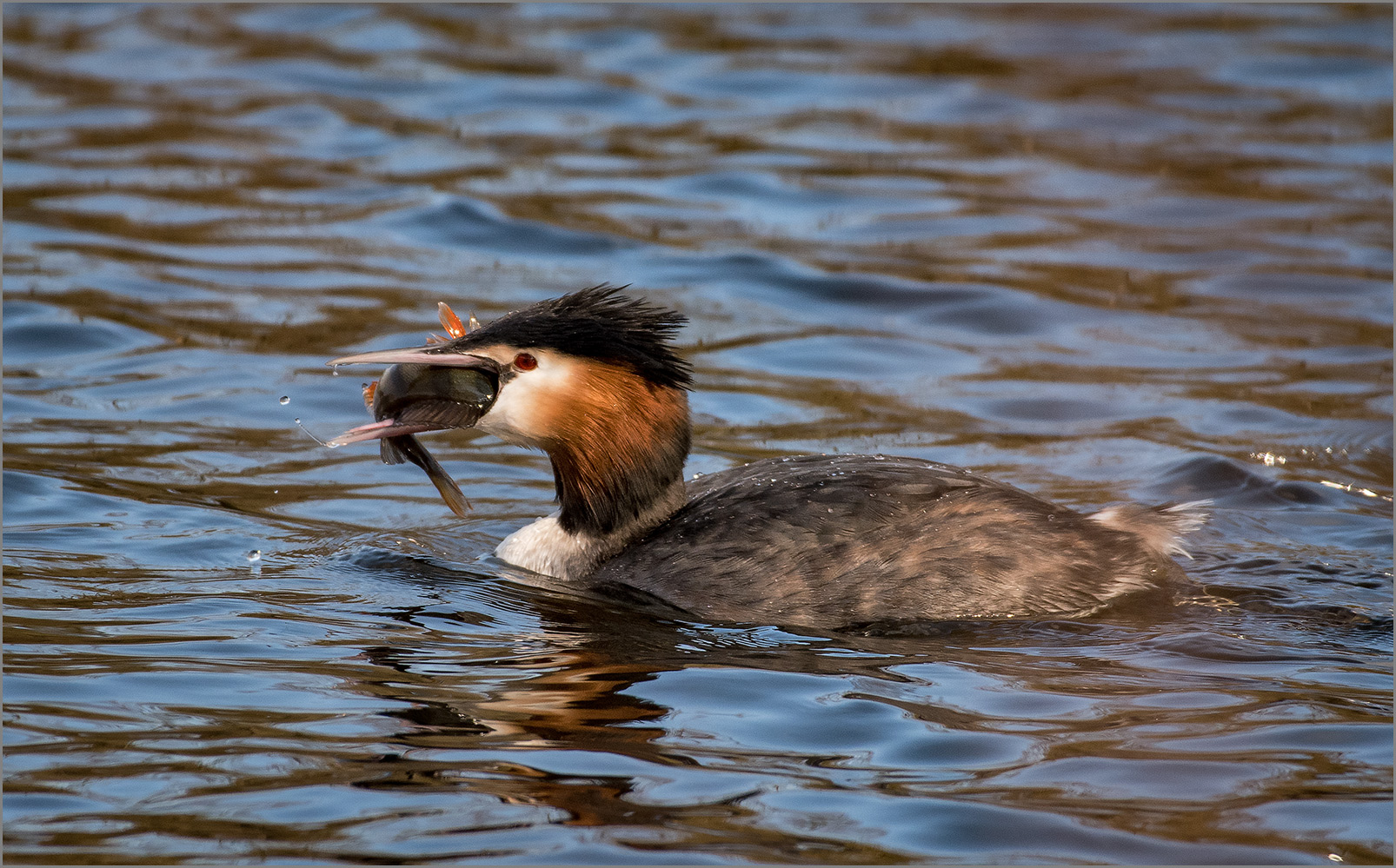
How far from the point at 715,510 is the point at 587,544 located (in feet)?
1.76

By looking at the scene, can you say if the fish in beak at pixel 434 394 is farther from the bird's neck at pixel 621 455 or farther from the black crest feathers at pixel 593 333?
the bird's neck at pixel 621 455

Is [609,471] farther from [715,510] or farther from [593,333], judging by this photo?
[593,333]

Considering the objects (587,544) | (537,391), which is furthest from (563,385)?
(587,544)

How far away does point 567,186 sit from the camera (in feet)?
43.1

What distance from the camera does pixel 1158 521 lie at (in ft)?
22.0

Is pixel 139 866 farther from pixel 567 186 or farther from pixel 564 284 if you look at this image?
pixel 567 186

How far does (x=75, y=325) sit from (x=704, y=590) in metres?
5.24

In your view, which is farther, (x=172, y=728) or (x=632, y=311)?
(x=632, y=311)

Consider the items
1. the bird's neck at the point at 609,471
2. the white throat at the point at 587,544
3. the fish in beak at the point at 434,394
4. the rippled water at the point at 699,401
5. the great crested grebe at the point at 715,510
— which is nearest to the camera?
the rippled water at the point at 699,401

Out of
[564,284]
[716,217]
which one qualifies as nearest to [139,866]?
[564,284]

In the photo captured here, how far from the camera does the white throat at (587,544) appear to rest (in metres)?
6.79

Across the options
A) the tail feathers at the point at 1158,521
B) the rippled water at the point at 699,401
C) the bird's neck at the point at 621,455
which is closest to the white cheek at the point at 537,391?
the bird's neck at the point at 621,455

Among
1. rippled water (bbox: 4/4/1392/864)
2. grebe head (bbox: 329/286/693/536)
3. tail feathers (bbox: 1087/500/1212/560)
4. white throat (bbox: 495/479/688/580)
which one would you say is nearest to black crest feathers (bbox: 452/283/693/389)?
grebe head (bbox: 329/286/693/536)

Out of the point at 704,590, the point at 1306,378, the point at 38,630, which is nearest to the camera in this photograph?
the point at 38,630
